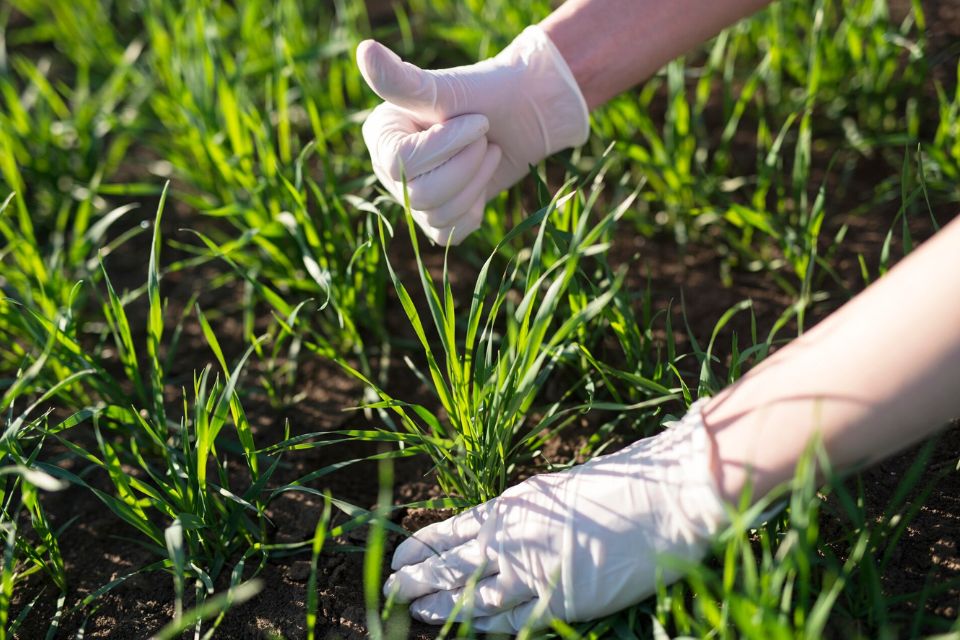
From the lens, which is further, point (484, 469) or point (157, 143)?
point (157, 143)

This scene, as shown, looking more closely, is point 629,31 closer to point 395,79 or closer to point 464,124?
point 464,124

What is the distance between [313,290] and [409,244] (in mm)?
356

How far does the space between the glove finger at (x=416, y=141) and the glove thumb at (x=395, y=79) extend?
0.05 metres

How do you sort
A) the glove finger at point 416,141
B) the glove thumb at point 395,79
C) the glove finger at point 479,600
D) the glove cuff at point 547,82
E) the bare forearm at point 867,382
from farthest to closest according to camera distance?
the glove cuff at point 547,82, the glove finger at point 416,141, the glove thumb at point 395,79, the glove finger at point 479,600, the bare forearm at point 867,382

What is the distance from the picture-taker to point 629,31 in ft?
5.43

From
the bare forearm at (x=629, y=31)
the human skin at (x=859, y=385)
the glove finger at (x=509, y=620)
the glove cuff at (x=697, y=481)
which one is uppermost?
the bare forearm at (x=629, y=31)

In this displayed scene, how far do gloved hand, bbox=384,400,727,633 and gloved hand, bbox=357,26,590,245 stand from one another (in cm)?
51

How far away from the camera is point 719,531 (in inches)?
45.7

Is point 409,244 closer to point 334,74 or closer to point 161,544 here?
point 334,74

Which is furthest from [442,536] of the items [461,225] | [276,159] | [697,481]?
A: [276,159]

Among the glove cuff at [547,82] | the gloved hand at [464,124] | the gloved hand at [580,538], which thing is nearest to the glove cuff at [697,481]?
the gloved hand at [580,538]

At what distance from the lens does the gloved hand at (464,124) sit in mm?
1516

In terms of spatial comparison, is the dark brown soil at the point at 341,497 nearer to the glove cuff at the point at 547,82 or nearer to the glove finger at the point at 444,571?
the glove finger at the point at 444,571

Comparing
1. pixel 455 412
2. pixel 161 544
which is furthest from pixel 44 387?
pixel 455 412
